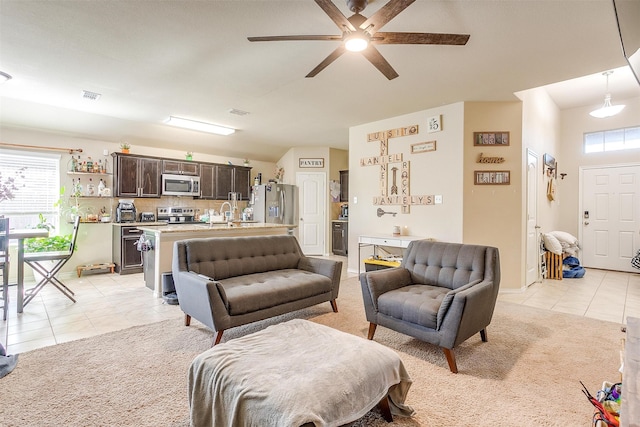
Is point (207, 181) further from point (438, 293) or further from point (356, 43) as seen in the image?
point (438, 293)

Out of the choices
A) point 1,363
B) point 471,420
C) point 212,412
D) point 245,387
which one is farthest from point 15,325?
point 471,420

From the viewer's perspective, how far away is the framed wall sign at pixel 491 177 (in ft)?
14.5

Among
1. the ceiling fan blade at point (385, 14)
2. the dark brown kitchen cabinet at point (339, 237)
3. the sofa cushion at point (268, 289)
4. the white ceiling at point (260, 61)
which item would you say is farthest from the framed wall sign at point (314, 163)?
the ceiling fan blade at point (385, 14)

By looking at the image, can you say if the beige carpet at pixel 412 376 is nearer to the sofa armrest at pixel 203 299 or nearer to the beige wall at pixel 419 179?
the sofa armrest at pixel 203 299

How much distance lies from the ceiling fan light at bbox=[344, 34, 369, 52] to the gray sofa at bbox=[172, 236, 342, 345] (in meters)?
2.11

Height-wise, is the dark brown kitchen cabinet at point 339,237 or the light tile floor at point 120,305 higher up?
the dark brown kitchen cabinet at point 339,237

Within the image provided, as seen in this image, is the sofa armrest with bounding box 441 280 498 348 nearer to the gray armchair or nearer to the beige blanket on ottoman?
the gray armchair

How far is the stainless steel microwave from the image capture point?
246 inches

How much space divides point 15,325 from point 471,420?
13.3ft

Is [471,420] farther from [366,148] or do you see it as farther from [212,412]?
[366,148]

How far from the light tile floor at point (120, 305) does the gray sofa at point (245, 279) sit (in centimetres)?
80

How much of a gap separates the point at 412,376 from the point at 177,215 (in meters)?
5.71

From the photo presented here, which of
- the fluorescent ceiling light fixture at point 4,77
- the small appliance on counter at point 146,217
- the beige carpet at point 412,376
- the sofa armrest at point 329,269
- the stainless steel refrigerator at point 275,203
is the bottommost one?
the beige carpet at point 412,376

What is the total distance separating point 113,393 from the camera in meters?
2.00
